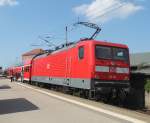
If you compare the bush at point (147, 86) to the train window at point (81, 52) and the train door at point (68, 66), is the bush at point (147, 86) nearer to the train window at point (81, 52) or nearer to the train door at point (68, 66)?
the train door at point (68, 66)

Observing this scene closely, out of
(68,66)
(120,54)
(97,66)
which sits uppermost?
(120,54)

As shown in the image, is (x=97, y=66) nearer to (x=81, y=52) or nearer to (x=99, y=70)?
(x=99, y=70)

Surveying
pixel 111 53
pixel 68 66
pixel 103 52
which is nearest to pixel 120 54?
pixel 111 53

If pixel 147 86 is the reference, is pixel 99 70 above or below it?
above

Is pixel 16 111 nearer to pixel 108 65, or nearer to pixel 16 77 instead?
pixel 108 65

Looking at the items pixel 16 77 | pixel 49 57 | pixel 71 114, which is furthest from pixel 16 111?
pixel 16 77

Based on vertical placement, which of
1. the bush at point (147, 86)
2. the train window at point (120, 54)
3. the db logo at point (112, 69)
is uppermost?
the train window at point (120, 54)

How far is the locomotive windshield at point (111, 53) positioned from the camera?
20611 mm

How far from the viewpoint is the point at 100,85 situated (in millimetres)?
20125

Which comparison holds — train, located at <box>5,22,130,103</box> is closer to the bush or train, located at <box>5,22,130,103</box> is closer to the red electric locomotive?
the red electric locomotive

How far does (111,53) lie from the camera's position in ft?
69.5

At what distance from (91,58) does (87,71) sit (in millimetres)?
741

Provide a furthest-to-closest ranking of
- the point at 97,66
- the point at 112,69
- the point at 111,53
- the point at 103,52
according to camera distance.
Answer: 1. the point at 111,53
2. the point at 103,52
3. the point at 112,69
4. the point at 97,66

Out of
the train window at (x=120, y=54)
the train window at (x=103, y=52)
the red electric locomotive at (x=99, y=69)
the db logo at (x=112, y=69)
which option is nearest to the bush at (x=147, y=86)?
the red electric locomotive at (x=99, y=69)
